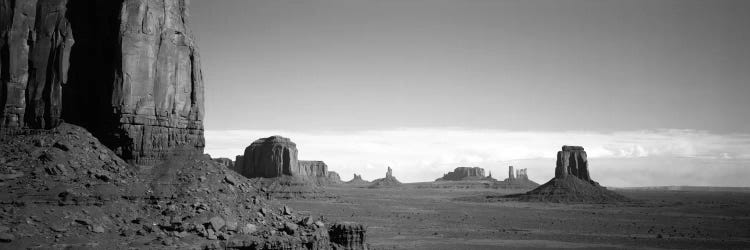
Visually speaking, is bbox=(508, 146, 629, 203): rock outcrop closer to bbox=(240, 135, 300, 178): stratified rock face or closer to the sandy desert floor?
the sandy desert floor

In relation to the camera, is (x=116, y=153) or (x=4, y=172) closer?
(x=4, y=172)

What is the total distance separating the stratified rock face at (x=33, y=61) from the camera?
1086 inches

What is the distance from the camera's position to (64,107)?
29000 millimetres

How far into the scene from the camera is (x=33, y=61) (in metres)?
28.1

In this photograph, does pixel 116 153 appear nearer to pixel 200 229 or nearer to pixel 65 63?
pixel 65 63

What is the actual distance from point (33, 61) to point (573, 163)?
13870 cm

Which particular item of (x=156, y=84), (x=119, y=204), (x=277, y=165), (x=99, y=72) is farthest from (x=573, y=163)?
(x=119, y=204)

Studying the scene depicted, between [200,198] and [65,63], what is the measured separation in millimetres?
10456

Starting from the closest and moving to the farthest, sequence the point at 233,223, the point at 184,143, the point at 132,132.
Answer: the point at 233,223 → the point at 132,132 → the point at 184,143

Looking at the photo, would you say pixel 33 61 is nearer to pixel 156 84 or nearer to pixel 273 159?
pixel 156 84

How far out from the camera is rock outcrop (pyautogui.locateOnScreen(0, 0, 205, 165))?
27859 millimetres

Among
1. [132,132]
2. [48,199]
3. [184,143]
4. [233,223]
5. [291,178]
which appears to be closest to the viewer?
[48,199]

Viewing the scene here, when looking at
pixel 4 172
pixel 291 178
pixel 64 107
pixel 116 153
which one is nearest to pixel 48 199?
pixel 4 172

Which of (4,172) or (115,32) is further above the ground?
(115,32)
